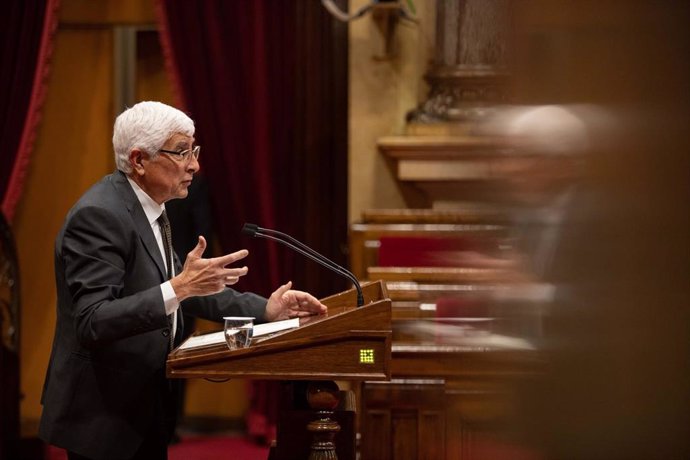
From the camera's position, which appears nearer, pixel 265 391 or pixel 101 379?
pixel 101 379

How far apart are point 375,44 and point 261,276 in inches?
55.3

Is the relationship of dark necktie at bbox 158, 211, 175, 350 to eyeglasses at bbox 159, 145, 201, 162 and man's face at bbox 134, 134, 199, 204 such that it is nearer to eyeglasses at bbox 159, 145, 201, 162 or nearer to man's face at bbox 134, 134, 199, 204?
man's face at bbox 134, 134, 199, 204

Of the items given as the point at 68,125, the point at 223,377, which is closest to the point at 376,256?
the point at 68,125

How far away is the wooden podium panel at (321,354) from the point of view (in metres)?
2.15

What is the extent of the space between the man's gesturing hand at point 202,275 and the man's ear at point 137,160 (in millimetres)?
354

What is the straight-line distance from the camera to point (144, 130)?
240 cm

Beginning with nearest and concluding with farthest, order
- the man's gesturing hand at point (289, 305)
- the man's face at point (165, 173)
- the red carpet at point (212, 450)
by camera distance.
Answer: the man's face at point (165, 173), the man's gesturing hand at point (289, 305), the red carpet at point (212, 450)

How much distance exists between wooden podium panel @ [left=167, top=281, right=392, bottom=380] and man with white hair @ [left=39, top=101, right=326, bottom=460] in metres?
0.15

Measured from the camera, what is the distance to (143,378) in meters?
2.27

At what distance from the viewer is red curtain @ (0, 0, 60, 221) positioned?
208 inches

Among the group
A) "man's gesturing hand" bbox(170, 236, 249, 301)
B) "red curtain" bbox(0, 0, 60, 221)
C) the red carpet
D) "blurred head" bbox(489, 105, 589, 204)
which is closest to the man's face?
"man's gesturing hand" bbox(170, 236, 249, 301)

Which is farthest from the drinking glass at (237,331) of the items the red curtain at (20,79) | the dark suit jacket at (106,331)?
the red curtain at (20,79)

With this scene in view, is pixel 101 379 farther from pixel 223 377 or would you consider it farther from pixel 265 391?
pixel 265 391

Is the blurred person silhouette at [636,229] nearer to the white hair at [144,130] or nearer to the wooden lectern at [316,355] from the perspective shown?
the wooden lectern at [316,355]
